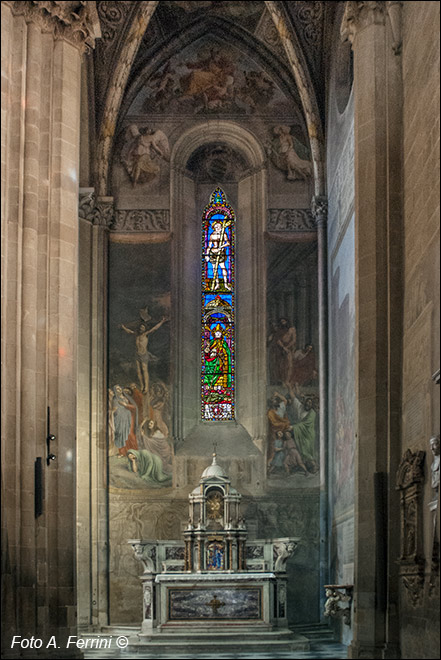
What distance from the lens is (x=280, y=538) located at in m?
26.4

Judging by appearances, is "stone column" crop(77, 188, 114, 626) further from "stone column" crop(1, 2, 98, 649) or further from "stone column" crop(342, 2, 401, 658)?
"stone column" crop(342, 2, 401, 658)

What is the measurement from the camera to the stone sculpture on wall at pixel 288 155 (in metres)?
29.9

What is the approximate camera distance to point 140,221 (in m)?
29.6

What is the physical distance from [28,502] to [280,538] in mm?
9421

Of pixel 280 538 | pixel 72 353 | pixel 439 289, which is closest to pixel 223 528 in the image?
pixel 280 538

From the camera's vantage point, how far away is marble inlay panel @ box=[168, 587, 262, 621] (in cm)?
2397

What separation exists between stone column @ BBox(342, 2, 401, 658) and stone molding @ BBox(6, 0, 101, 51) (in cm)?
438

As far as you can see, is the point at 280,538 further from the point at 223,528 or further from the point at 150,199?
the point at 150,199

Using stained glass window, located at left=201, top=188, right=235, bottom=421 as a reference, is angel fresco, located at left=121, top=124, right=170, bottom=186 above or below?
above

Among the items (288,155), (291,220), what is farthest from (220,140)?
(291,220)

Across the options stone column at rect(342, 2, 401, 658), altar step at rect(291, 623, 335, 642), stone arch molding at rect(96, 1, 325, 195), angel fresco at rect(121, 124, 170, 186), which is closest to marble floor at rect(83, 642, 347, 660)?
altar step at rect(291, 623, 335, 642)

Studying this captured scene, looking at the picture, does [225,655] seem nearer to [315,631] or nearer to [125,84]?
[315,631]

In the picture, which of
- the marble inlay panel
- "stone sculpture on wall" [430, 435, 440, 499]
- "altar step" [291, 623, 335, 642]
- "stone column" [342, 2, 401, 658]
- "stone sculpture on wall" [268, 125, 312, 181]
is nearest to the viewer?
"stone sculpture on wall" [430, 435, 440, 499]

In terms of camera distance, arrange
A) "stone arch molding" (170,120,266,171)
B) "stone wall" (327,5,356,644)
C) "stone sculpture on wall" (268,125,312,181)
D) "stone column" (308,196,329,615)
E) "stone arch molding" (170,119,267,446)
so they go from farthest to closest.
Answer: "stone arch molding" (170,120,266,171), "stone sculpture on wall" (268,125,312,181), "stone arch molding" (170,119,267,446), "stone column" (308,196,329,615), "stone wall" (327,5,356,644)
